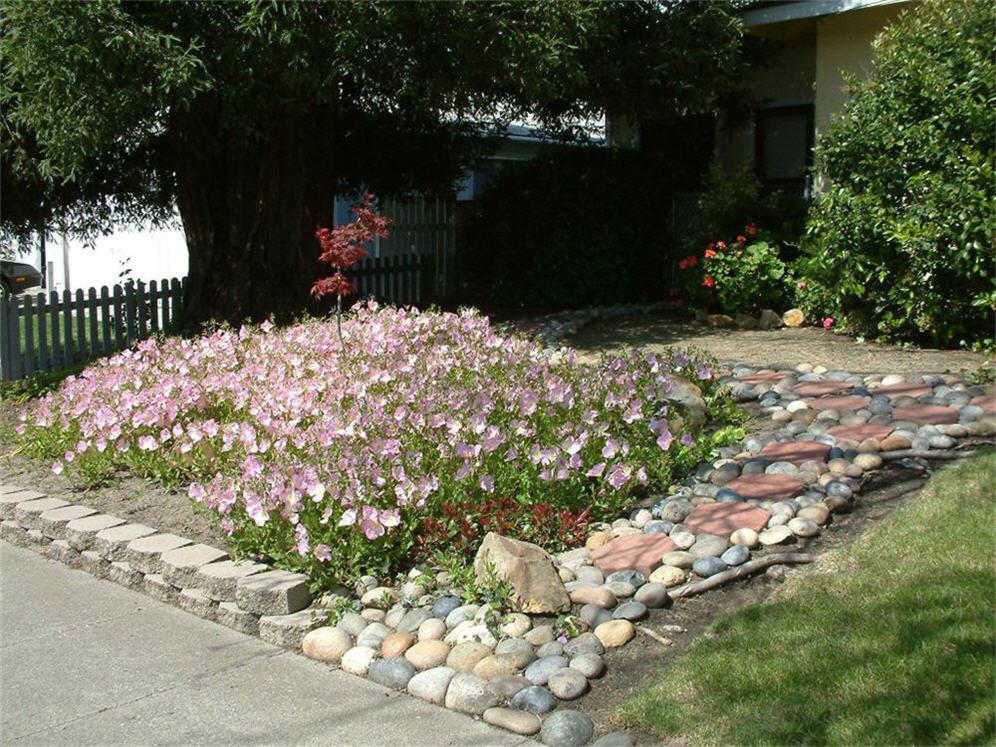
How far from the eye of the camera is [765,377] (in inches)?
285

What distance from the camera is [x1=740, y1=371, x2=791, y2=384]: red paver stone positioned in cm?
713

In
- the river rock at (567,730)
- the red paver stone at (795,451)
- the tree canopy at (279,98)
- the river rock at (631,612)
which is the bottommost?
the river rock at (567,730)

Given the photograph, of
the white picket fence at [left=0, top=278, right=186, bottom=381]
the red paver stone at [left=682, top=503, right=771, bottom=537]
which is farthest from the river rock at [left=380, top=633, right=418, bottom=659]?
the white picket fence at [left=0, top=278, right=186, bottom=381]

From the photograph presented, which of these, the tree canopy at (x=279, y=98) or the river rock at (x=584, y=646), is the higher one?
the tree canopy at (x=279, y=98)

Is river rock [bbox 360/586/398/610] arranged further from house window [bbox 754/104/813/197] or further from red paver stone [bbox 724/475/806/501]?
house window [bbox 754/104/813/197]

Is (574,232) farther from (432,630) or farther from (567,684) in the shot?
(567,684)

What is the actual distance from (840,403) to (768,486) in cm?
146

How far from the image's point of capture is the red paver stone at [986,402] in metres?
6.05

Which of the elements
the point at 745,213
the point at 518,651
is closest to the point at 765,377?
the point at 518,651

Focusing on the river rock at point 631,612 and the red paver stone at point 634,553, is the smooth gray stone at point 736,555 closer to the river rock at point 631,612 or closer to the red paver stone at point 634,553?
the red paver stone at point 634,553

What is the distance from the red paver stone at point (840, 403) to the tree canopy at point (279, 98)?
3963 mm

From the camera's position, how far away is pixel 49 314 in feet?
36.8

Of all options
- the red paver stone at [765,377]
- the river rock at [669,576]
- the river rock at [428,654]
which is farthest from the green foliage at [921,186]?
the river rock at [428,654]

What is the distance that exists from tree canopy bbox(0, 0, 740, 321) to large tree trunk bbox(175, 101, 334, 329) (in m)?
0.02
